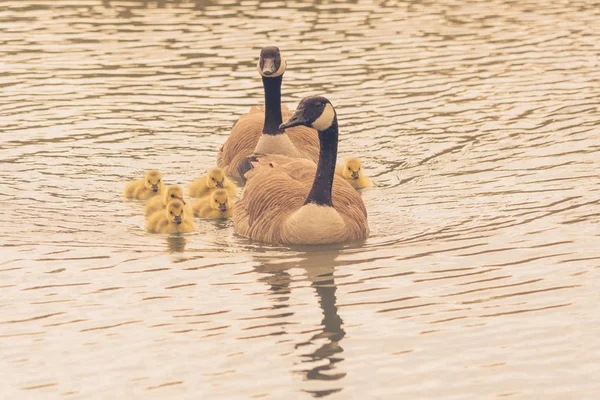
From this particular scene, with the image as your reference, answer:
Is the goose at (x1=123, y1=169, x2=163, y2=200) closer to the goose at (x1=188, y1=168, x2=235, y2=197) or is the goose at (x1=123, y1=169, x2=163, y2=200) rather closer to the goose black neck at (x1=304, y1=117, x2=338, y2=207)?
the goose at (x1=188, y1=168, x2=235, y2=197)

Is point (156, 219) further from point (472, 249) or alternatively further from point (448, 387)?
point (448, 387)

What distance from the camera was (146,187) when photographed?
50.4 feet

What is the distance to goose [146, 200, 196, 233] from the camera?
44.3ft

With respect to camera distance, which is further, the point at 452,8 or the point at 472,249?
the point at 452,8

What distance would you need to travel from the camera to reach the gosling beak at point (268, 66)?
16844 mm

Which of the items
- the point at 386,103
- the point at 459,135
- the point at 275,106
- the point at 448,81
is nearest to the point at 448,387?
the point at 275,106

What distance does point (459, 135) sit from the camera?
1830 cm

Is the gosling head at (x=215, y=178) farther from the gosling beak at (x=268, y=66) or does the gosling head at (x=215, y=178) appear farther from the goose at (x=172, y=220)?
the gosling beak at (x=268, y=66)

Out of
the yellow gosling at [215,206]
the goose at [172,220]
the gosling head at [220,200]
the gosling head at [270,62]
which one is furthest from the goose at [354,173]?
the goose at [172,220]

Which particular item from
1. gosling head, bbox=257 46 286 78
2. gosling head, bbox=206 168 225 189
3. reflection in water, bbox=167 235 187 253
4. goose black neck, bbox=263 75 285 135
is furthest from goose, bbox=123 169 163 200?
gosling head, bbox=257 46 286 78

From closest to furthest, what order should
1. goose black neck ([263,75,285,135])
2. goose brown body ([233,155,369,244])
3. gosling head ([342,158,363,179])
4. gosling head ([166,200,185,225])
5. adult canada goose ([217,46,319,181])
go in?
goose brown body ([233,155,369,244]) → gosling head ([166,200,185,225]) → gosling head ([342,158,363,179]) → adult canada goose ([217,46,319,181]) → goose black neck ([263,75,285,135])

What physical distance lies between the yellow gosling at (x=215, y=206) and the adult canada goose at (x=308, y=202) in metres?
0.37

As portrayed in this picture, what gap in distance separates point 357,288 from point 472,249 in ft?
5.66

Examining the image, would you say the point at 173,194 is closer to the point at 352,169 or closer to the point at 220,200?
the point at 220,200
